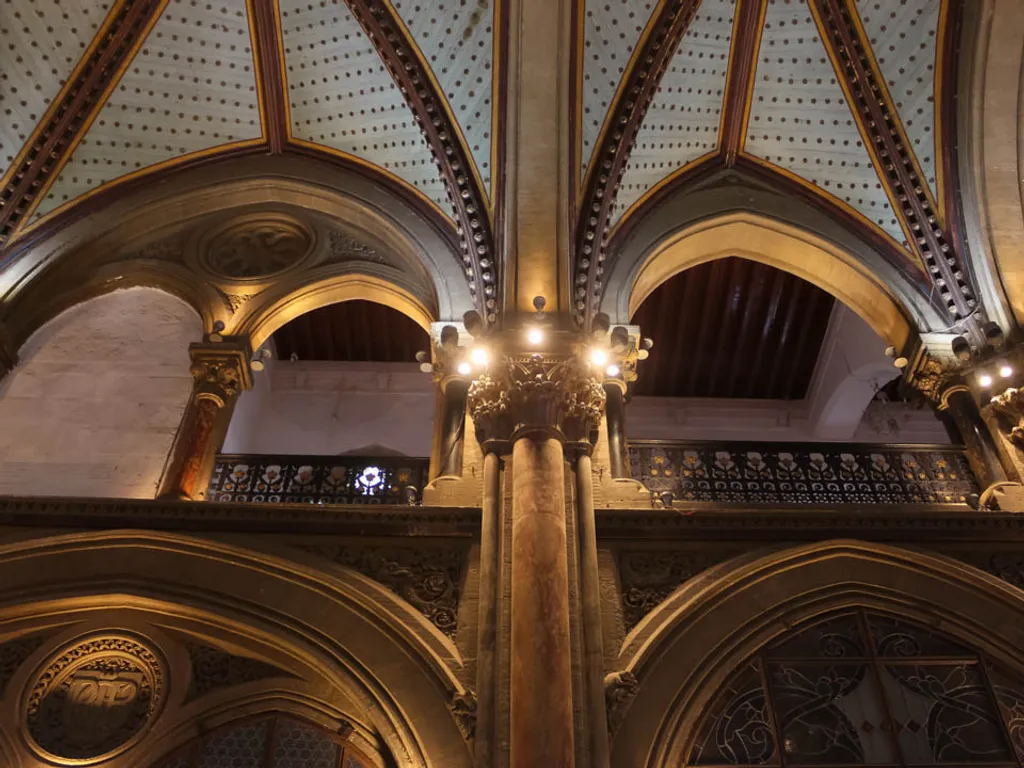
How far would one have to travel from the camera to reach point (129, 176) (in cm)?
815

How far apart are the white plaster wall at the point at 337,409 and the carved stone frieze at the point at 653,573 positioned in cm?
495

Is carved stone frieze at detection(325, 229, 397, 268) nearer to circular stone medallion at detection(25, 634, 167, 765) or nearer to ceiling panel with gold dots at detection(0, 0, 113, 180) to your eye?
ceiling panel with gold dots at detection(0, 0, 113, 180)

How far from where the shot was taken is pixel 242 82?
8172 millimetres

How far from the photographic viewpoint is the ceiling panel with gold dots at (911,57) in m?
7.87

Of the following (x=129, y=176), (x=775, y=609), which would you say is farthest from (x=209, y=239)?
(x=775, y=609)

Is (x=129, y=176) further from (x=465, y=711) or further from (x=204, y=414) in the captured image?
(x=465, y=711)

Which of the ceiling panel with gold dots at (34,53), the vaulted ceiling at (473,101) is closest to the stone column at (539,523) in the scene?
the vaulted ceiling at (473,101)

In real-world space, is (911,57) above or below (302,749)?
above

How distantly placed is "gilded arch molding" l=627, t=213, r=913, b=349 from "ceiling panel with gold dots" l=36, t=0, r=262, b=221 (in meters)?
3.76

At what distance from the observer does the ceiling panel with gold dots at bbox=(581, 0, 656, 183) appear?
7.60 meters

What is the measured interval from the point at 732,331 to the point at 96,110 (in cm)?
711

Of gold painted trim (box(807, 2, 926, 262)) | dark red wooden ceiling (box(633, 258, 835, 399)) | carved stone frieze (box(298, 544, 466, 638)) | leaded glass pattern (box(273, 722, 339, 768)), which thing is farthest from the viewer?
dark red wooden ceiling (box(633, 258, 835, 399))

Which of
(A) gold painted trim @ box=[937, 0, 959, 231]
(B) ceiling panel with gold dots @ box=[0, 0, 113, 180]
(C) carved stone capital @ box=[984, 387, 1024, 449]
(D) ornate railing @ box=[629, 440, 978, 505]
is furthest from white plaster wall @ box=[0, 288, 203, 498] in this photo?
(A) gold painted trim @ box=[937, 0, 959, 231]

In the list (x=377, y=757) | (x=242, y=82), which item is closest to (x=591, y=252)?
(x=242, y=82)
